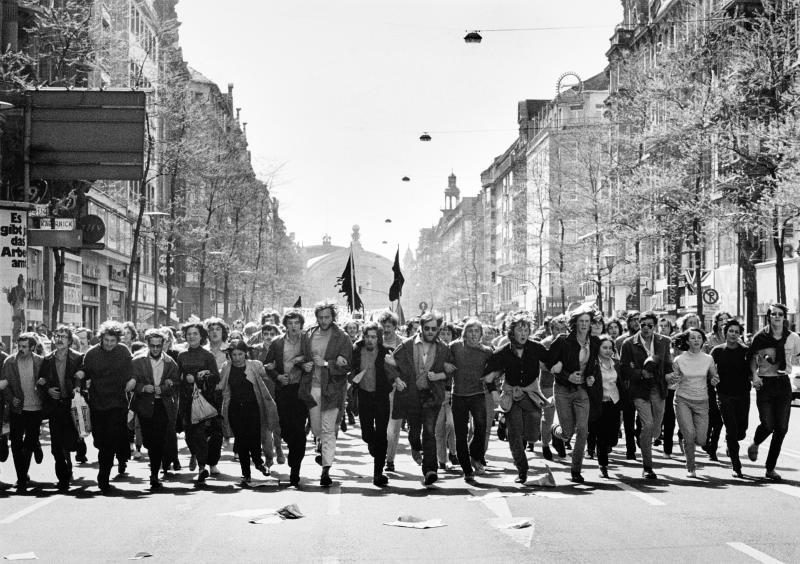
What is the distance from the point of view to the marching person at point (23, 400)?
1432 centimetres

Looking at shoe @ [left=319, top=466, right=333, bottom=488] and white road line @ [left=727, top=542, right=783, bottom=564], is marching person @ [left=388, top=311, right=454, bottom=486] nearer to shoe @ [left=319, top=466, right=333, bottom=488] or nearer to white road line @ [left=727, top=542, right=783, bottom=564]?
shoe @ [left=319, top=466, right=333, bottom=488]

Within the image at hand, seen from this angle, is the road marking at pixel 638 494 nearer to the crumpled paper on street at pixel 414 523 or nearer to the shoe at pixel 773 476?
the shoe at pixel 773 476

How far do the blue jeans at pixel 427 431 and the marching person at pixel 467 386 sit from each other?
0.77ft

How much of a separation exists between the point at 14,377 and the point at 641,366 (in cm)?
690

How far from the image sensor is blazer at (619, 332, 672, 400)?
1518cm

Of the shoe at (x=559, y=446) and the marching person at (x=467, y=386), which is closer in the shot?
the marching person at (x=467, y=386)

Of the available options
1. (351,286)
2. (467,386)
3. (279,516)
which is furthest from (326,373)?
(351,286)

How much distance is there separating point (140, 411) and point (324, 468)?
200cm

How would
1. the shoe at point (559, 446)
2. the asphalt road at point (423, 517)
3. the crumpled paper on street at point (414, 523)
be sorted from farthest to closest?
1. the shoe at point (559, 446)
2. the crumpled paper on street at point (414, 523)
3. the asphalt road at point (423, 517)

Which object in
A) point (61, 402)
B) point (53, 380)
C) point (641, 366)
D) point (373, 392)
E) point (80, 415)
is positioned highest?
point (641, 366)

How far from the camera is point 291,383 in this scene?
14.1 meters

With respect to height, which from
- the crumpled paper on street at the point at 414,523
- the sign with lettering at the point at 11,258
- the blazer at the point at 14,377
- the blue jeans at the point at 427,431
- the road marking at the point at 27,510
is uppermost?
the sign with lettering at the point at 11,258

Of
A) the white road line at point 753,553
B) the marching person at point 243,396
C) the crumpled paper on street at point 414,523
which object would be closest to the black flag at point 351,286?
the marching person at point 243,396

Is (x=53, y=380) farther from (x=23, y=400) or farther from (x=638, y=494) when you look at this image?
(x=638, y=494)
